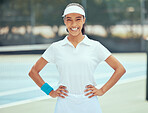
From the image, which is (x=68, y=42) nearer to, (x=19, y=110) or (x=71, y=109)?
(x=71, y=109)

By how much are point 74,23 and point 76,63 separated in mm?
299

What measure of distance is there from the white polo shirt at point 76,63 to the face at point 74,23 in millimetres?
78

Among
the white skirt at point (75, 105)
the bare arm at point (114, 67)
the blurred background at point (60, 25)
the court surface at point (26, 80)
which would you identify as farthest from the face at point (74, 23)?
the blurred background at point (60, 25)

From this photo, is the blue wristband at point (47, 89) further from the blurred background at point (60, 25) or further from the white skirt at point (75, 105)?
the blurred background at point (60, 25)

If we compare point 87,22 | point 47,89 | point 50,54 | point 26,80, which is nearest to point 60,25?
point 87,22

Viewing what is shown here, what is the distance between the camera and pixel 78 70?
10.1ft

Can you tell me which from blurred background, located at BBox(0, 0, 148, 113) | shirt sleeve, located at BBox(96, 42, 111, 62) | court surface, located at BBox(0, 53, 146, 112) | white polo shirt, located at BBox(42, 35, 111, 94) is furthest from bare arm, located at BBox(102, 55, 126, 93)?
blurred background, located at BBox(0, 0, 148, 113)

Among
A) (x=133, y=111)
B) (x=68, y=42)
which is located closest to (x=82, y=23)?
(x=68, y=42)

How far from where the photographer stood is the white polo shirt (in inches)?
121

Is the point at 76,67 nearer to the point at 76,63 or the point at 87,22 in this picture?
the point at 76,63

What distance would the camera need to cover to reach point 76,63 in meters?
3.08

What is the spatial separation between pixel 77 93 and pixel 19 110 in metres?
4.23

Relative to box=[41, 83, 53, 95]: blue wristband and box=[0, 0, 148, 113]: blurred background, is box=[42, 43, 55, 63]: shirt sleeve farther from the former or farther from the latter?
box=[0, 0, 148, 113]: blurred background

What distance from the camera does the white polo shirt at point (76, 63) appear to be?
10.1 ft
